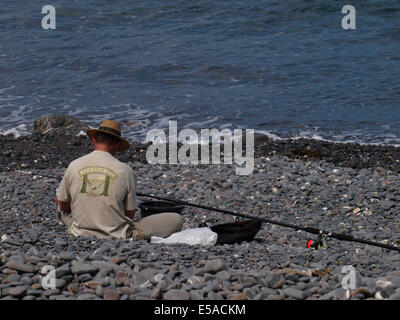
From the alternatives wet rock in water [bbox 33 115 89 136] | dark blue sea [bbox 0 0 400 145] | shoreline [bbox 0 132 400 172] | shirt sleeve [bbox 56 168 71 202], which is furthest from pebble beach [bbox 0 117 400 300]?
dark blue sea [bbox 0 0 400 145]

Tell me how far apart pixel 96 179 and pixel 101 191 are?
13 cm

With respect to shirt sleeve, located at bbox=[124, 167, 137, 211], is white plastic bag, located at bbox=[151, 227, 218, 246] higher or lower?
lower

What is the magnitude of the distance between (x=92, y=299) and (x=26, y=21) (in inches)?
802

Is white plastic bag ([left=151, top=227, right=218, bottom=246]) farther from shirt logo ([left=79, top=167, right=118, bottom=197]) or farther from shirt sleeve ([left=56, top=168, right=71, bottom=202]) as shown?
shirt sleeve ([left=56, top=168, right=71, bottom=202])

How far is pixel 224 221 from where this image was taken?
7777 mm

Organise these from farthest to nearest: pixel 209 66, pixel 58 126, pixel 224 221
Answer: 1. pixel 209 66
2. pixel 58 126
3. pixel 224 221

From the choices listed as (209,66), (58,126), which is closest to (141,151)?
(58,126)

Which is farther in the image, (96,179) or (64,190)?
(64,190)

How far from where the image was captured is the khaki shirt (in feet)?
19.8

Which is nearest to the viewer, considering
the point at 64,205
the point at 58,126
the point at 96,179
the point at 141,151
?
the point at 96,179

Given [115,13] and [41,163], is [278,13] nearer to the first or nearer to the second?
[115,13]

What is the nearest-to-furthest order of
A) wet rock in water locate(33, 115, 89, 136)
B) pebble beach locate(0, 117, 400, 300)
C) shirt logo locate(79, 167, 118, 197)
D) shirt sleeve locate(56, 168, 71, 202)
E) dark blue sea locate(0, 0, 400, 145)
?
pebble beach locate(0, 117, 400, 300)
shirt logo locate(79, 167, 118, 197)
shirt sleeve locate(56, 168, 71, 202)
wet rock in water locate(33, 115, 89, 136)
dark blue sea locate(0, 0, 400, 145)

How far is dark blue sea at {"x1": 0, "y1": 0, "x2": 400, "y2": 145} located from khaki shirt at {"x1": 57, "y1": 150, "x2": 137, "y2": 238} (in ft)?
23.6

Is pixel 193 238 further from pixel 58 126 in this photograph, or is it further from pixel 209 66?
pixel 209 66
